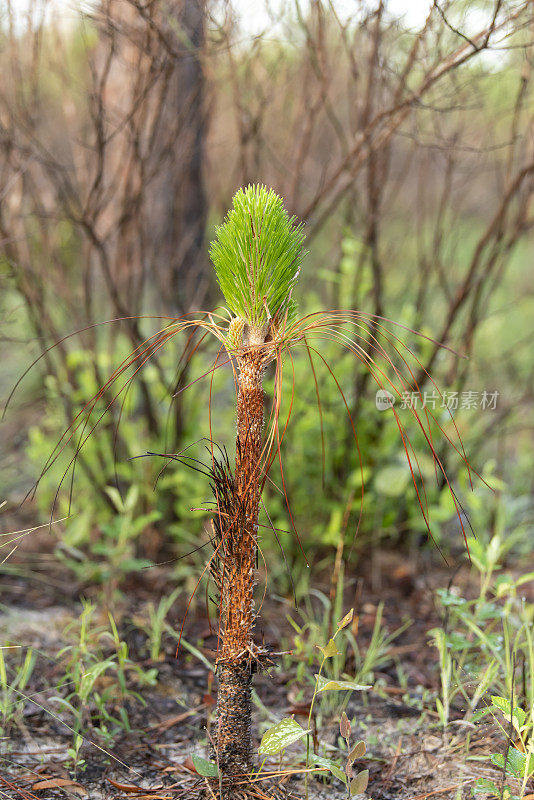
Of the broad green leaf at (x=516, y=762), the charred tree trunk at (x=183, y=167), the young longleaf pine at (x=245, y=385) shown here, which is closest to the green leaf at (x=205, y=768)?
the young longleaf pine at (x=245, y=385)

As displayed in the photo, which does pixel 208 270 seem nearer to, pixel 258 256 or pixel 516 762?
pixel 258 256

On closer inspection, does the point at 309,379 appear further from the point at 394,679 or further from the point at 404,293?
the point at 394,679

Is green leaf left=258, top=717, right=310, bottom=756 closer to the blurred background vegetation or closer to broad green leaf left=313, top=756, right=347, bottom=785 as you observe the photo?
broad green leaf left=313, top=756, right=347, bottom=785

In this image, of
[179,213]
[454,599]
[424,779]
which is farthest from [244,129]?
[424,779]

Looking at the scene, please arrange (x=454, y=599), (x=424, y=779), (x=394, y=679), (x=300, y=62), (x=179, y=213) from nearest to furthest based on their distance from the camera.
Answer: (x=424, y=779) < (x=454, y=599) < (x=394, y=679) < (x=179, y=213) < (x=300, y=62)

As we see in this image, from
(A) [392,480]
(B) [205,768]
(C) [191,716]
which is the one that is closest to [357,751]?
(B) [205,768]

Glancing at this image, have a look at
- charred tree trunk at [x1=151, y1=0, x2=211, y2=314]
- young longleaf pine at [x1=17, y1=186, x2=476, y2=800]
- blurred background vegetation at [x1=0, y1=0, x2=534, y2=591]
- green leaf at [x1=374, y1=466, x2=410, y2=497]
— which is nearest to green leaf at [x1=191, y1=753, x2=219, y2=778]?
young longleaf pine at [x1=17, y1=186, x2=476, y2=800]

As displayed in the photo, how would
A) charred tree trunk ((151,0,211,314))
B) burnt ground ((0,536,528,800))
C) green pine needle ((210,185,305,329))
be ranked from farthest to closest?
charred tree trunk ((151,0,211,314)) < burnt ground ((0,536,528,800)) < green pine needle ((210,185,305,329))
